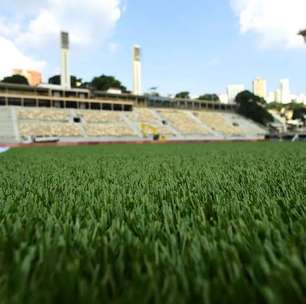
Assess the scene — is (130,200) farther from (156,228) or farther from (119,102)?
(119,102)

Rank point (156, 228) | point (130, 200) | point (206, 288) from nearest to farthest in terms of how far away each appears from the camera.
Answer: point (206, 288) < point (156, 228) < point (130, 200)

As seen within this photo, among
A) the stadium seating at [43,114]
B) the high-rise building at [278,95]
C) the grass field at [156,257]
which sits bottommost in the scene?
the stadium seating at [43,114]

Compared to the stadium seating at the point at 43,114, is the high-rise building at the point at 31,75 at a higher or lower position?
higher

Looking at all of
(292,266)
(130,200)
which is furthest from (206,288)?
(130,200)

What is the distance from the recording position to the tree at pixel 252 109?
248ft

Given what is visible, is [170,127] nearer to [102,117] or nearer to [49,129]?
[102,117]

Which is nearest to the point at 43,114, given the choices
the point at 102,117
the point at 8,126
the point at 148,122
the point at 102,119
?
the point at 8,126

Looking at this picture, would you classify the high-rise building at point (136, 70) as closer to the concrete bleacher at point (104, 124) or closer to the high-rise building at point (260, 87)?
the concrete bleacher at point (104, 124)

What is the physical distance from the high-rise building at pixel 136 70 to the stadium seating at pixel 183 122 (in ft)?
24.7

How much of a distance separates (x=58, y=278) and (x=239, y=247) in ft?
1.89

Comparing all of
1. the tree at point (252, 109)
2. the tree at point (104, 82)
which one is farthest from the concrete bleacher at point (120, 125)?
the tree at point (104, 82)

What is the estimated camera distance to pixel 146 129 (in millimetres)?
52938

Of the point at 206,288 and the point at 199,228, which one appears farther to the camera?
the point at 199,228

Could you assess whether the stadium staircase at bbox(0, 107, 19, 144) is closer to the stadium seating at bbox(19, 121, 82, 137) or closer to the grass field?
the stadium seating at bbox(19, 121, 82, 137)
